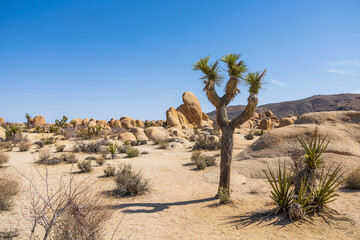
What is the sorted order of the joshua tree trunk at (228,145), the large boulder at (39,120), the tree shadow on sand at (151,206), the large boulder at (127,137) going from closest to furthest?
the tree shadow on sand at (151,206) < the joshua tree trunk at (228,145) < the large boulder at (127,137) < the large boulder at (39,120)

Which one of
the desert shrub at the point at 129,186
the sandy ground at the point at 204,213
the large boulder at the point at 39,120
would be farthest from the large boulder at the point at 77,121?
the desert shrub at the point at 129,186

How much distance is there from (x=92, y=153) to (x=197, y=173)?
29.1ft

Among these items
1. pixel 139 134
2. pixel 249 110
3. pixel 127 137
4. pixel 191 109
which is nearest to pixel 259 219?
pixel 249 110

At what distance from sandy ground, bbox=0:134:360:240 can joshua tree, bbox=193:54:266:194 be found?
3.14ft

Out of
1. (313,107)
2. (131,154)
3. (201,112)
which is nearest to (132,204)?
(131,154)

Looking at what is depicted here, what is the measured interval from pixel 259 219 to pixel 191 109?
37.3 m

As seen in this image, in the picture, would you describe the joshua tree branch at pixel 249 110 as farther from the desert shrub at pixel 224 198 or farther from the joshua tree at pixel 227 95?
the desert shrub at pixel 224 198

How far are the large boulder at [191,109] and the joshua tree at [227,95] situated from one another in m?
34.6

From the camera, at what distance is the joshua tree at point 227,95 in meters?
6.62

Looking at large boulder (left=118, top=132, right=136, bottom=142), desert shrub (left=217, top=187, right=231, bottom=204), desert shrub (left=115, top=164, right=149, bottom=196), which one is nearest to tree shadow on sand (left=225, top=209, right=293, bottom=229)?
desert shrub (left=217, top=187, right=231, bottom=204)

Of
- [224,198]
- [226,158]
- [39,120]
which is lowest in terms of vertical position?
[224,198]

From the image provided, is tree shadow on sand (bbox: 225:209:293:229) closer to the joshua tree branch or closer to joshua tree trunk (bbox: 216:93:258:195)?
joshua tree trunk (bbox: 216:93:258:195)

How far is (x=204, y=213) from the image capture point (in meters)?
5.71

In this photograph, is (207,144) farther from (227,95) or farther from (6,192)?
(6,192)
